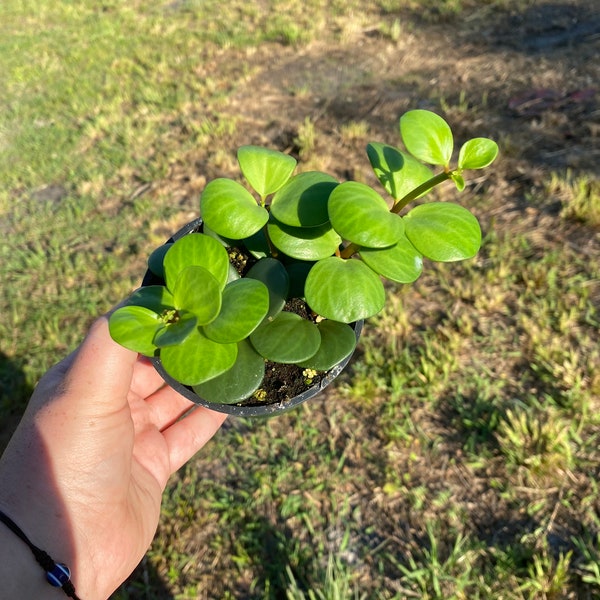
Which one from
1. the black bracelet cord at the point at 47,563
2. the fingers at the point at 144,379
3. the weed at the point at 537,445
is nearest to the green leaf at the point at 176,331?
the black bracelet cord at the point at 47,563

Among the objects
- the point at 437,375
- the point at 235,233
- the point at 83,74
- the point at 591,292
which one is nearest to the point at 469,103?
the point at 591,292

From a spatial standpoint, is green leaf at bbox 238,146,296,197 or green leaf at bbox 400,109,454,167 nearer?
green leaf at bbox 400,109,454,167

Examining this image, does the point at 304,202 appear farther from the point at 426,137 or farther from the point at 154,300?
the point at 154,300

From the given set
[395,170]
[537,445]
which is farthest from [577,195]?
[395,170]

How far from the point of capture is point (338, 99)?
4.10 meters

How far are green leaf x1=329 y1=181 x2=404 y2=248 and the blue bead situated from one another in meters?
1.04

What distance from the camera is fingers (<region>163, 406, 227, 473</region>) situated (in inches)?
71.6

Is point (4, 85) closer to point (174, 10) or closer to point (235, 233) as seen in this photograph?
point (174, 10)

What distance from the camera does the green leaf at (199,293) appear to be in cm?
99

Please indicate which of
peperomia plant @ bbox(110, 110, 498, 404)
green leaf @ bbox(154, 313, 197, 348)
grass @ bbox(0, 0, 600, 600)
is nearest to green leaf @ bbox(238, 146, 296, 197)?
peperomia plant @ bbox(110, 110, 498, 404)

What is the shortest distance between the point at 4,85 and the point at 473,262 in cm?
512

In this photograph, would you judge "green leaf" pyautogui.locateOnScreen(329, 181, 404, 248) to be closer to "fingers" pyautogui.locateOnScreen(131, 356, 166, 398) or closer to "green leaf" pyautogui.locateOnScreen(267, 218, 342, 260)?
"green leaf" pyautogui.locateOnScreen(267, 218, 342, 260)

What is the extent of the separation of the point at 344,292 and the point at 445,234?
0.73ft

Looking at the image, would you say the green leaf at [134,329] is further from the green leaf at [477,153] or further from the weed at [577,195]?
the weed at [577,195]
